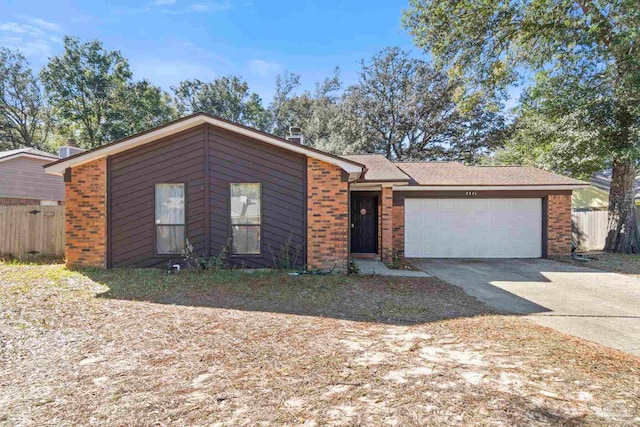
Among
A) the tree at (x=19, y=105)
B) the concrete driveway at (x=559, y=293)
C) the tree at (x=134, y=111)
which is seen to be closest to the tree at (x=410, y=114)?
the concrete driveway at (x=559, y=293)

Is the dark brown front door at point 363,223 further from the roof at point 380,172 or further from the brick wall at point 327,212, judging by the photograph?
the brick wall at point 327,212

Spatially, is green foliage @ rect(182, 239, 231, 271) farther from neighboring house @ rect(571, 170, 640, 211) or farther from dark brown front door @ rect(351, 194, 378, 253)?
neighboring house @ rect(571, 170, 640, 211)

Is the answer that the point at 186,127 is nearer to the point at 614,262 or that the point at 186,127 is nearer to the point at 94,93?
the point at 614,262

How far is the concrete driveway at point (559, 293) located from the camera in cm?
447

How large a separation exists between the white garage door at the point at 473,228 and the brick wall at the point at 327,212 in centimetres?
379

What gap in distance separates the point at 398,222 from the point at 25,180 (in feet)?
52.1

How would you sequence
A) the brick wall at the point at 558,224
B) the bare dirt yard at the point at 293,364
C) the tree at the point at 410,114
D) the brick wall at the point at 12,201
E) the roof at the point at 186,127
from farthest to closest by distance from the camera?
the tree at the point at 410,114
the brick wall at the point at 12,201
the brick wall at the point at 558,224
the roof at the point at 186,127
the bare dirt yard at the point at 293,364

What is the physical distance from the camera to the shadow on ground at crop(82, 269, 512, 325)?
16.6 ft

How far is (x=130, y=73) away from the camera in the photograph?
26.2m

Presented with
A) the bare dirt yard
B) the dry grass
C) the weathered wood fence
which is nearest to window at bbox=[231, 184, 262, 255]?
the bare dirt yard

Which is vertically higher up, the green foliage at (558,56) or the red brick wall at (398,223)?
Result: the green foliage at (558,56)

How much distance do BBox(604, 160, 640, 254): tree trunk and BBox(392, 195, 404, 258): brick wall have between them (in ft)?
27.3

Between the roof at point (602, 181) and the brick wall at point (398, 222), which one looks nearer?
the brick wall at point (398, 222)

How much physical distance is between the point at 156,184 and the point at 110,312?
3.82 metres
